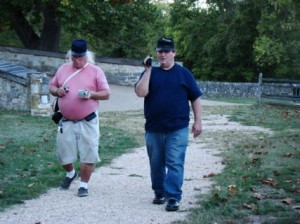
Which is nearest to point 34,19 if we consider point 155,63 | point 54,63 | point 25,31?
point 25,31

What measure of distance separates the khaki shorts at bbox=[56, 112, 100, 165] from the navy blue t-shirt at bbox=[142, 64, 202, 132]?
929 mm

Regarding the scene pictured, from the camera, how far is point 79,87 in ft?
22.5

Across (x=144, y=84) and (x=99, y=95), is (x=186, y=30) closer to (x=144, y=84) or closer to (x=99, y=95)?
(x=99, y=95)

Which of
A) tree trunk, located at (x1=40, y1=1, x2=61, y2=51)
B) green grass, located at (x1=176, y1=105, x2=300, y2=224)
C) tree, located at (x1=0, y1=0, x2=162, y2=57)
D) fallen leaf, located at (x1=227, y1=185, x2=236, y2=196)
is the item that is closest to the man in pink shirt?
green grass, located at (x1=176, y1=105, x2=300, y2=224)

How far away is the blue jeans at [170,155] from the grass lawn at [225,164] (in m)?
0.34

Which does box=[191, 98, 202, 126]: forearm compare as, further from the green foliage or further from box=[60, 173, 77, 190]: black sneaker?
the green foliage

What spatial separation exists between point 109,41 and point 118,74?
13.1 feet

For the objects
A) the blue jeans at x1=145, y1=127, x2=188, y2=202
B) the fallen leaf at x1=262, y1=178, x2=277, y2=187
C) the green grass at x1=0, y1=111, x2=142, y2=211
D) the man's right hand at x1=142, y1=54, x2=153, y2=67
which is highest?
the man's right hand at x1=142, y1=54, x2=153, y2=67

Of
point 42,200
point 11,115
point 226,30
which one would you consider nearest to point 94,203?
point 42,200

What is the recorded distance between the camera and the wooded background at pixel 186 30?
2783 cm

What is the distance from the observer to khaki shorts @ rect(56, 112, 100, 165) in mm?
6957

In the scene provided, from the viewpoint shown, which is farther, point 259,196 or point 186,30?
point 186,30

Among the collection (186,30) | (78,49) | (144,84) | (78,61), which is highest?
(78,49)

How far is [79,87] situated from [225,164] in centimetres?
371
